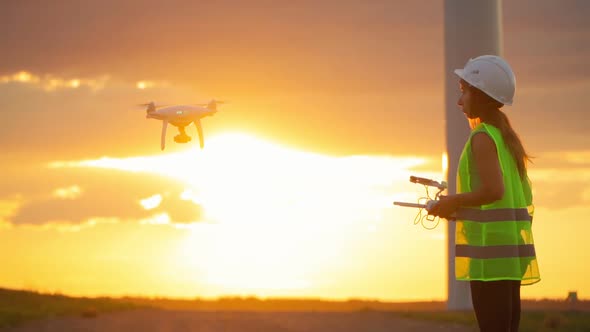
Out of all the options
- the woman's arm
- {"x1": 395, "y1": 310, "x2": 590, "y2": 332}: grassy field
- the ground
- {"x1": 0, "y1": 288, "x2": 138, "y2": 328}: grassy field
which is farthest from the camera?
{"x1": 395, "y1": 310, "x2": 590, "y2": 332}: grassy field

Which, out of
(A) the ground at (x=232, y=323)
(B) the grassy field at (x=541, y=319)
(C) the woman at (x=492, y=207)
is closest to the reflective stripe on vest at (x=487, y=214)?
(C) the woman at (x=492, y=207)

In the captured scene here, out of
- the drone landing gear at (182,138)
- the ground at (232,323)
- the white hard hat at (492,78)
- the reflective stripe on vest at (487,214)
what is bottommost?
the ground at (232,323)

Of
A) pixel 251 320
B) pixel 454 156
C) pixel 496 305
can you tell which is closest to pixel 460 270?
pixel 496 305

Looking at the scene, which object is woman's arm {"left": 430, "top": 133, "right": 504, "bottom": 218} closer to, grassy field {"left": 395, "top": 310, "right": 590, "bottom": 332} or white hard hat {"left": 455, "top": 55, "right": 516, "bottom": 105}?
white hard hat {"left": 455, "top": 55, "right": 516, "bottom": 105}

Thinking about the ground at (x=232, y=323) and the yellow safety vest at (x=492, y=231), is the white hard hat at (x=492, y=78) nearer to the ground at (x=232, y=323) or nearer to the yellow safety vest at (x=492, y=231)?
the yellow safety vest at (x=492, y=231)

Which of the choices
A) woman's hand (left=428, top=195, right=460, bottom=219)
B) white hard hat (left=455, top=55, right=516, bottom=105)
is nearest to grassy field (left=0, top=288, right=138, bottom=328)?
woman's hand (left=428, top=195, right=460, bottom=219)

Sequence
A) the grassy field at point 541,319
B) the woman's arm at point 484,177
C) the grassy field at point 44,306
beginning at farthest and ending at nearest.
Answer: the grassy field at point 541,319, the grassy field at point 44,306, the woman's arm at point 484,177

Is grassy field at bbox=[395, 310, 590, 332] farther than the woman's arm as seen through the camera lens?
Yes

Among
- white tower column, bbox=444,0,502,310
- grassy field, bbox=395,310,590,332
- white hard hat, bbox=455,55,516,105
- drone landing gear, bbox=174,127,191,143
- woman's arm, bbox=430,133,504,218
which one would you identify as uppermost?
white tower column, bbox=444,0,502,310
